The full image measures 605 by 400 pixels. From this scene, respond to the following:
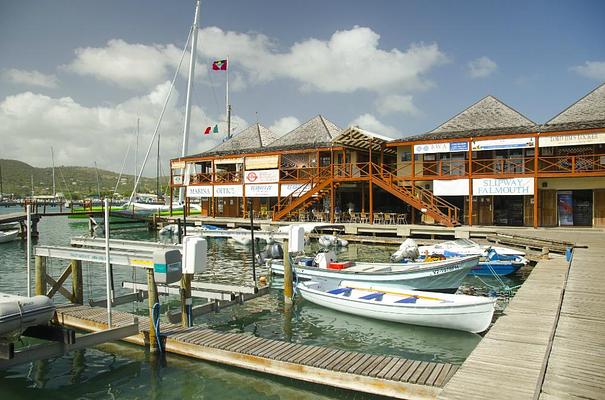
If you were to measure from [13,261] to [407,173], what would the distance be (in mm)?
26595

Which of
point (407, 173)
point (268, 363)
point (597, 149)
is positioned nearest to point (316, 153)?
point (407, 173)

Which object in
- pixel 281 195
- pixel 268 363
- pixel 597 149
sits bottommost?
pixel 268 363

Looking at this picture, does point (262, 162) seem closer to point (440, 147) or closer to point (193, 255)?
point (440, 147)

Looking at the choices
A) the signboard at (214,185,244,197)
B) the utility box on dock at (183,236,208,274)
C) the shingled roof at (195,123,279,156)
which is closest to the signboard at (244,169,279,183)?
the signboard at (214,185,244,197)

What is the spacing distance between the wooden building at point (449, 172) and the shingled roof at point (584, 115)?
57mm

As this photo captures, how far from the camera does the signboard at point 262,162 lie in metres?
37.7

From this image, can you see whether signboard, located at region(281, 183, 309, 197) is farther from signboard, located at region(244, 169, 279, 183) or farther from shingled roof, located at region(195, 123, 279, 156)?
shingled roof, located at region(195, 123, 279, 156)

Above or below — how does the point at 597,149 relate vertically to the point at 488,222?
above

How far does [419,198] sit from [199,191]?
20904 millimetres

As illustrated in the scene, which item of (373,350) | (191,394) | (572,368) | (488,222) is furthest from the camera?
(488,222)

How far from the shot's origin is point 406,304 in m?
12.9

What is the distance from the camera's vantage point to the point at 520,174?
2908 centimetres

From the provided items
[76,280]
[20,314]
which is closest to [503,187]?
[76,280]

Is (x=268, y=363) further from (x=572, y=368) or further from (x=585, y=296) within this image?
(x=585, y=296)
